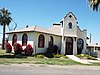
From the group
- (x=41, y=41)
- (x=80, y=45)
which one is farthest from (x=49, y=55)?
(x=80, y=45)

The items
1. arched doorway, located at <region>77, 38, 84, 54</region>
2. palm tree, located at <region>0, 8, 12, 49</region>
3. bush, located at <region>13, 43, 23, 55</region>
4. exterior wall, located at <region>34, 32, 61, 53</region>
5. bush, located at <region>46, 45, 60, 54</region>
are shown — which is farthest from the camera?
palm tree, located at <region>0, 8, 12, 49</region>

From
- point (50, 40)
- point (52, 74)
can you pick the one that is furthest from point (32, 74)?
point (50, 40)

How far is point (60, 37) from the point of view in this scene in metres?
38.4

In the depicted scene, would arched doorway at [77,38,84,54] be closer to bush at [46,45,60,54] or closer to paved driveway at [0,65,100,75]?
bush at [46,45,60,54]

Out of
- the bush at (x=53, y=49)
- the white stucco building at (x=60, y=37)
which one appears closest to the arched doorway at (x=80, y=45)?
the white stucco building at (x=60, y=37)

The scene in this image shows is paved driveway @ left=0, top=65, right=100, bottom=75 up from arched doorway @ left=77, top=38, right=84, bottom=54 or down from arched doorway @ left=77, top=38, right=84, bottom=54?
down

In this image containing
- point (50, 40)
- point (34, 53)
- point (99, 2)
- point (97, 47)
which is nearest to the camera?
point (99, 2)

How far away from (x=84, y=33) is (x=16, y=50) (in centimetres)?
1240

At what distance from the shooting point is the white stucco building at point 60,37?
35062mm

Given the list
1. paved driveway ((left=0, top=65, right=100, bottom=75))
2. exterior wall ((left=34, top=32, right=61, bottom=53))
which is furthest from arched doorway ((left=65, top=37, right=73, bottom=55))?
paved driveway ((left=0, top=65, right=100, bottom=75))

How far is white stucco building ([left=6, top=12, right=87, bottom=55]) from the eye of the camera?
35.1 m

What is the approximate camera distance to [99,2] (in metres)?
29.1

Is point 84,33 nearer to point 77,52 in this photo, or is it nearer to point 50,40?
point 77,52

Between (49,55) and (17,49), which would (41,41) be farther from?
(17,49)
